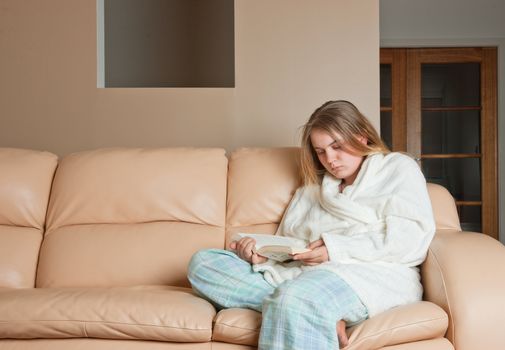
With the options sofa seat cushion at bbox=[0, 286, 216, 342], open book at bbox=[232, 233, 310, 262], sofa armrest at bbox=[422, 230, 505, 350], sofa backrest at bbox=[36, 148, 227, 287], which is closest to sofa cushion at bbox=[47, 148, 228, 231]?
sofa backrest at bbox=[36, 148, 227, 287]

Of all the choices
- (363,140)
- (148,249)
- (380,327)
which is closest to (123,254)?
(148,249)

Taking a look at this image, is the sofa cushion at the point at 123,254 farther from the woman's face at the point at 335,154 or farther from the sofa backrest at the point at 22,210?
the woman's face at the point at 335,154

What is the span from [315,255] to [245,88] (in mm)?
1623

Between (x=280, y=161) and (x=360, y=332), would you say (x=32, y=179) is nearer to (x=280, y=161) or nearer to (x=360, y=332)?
(x=280, y=161)

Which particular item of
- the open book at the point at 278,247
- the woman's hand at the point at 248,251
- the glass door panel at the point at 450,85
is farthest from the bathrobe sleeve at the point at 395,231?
the glass door panel at the point at 450,85

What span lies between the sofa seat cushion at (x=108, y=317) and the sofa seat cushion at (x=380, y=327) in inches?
2.5

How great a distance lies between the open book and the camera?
204 centimetres

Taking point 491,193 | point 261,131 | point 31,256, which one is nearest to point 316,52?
point 261,131

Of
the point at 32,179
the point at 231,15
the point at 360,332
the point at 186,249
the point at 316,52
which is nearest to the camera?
the point at 360,332

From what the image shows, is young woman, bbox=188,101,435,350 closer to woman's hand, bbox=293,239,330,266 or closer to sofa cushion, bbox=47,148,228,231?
woman's hand, bbox=293,239,330,266

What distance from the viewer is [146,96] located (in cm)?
354

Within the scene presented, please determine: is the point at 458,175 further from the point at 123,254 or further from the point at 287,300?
the point at 287,300

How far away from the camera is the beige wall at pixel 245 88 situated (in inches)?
139

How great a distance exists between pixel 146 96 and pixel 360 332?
206cm
